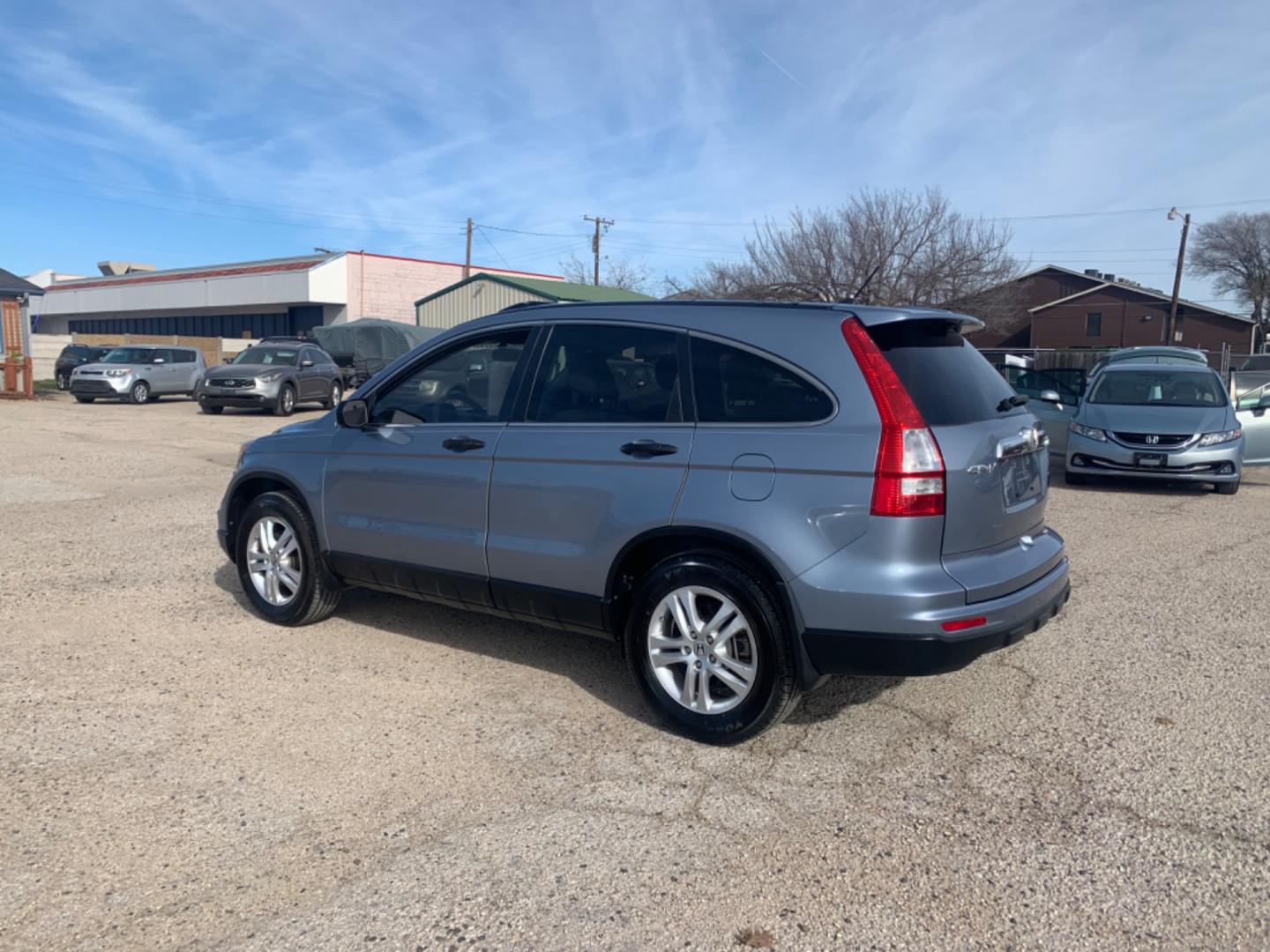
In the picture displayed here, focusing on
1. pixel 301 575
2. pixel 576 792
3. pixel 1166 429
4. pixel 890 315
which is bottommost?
pixel 576 792

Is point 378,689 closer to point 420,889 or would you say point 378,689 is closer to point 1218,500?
point 420,889

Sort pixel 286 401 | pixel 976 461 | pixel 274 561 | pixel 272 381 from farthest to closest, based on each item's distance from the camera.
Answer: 1. pixel 286 401
2. pixel 272 381
3. pixel 274 561
4. pixel 976 461

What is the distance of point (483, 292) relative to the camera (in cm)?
4050

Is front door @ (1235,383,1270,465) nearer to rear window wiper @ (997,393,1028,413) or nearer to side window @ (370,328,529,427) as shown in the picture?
rear window wiper @ (997,393,1028,413)

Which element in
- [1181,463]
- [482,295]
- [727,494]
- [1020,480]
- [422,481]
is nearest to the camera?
[727,494]

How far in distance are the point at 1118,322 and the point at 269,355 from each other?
5170 cm

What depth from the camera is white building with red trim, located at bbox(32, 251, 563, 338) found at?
4766 cm

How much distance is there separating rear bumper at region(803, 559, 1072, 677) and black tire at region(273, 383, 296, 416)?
63.4ft

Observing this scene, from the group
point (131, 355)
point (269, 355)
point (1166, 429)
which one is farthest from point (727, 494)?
point (131, 355)

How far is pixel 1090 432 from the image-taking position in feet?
36.3

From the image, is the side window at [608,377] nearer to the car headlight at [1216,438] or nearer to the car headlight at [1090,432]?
the car headlight at [1090,432]

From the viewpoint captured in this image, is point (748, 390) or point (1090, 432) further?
point (1090, 432)

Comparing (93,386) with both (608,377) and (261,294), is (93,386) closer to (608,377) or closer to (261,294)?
(608,377)

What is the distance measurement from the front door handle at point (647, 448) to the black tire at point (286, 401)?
18.6m
